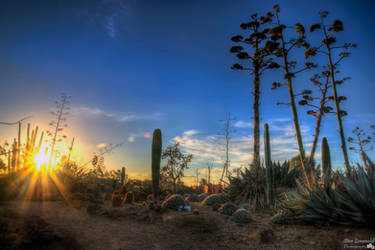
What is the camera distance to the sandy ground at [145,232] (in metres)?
3.62

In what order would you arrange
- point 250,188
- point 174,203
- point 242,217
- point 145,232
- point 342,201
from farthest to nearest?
1. point 250,188
2. point 174,203
3. point 242,217
4. point 145,232
5. point 342,201

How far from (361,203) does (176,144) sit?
11.8 m

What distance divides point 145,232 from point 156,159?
4925 millimetres

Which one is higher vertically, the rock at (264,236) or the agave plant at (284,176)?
the agave plant at (284,176)

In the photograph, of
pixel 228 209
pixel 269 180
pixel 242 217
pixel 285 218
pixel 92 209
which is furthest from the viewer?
pixel 269 180

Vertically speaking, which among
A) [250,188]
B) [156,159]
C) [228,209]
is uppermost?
[156,159]

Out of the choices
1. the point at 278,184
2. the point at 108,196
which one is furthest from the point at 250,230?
the point at 108,196

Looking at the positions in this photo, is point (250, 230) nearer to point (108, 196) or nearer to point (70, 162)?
point (108, 196)

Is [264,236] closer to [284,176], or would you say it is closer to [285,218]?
[285,218]

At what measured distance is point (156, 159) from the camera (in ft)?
31.2

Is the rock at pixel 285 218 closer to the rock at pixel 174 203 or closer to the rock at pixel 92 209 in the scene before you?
the rock at pixel 174 203

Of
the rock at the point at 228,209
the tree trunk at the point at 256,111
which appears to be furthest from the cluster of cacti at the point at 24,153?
the tree trunk at the point at 256,111

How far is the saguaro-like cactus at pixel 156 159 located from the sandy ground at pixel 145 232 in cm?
311

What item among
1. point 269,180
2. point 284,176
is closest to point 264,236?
point 269,180
